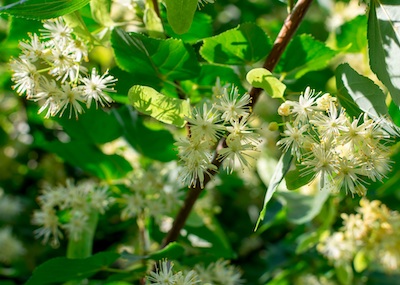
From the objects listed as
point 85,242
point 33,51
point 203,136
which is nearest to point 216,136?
point 203,136

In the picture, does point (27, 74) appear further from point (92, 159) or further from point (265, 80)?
point (92, 159)

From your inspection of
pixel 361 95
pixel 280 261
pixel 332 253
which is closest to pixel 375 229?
pixel 332 253

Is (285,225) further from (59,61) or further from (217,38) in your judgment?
(59,61)

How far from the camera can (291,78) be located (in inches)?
43.8

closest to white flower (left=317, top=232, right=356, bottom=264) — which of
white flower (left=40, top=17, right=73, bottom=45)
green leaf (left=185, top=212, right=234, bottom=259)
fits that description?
green leaf (left=185, top=212, right=234, bottom=259)

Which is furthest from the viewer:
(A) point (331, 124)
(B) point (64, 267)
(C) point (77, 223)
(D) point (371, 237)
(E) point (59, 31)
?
(D) point (371, 237)

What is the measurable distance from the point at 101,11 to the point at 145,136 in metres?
0.39

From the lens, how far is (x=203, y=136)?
2.87 feet

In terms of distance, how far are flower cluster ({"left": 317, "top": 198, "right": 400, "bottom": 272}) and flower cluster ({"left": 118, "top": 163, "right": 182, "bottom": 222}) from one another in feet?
1.49

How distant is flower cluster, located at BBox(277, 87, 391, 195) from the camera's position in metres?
0.84

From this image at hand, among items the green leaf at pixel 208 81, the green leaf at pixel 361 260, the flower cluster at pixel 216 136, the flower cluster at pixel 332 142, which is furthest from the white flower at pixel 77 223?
the green leaf at pixel 361 260

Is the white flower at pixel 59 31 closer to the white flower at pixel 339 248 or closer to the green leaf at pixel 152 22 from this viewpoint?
the green leaf at pixel 152 22

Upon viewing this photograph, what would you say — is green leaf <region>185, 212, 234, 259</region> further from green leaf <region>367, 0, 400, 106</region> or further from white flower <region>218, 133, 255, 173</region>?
green leaf <region>367, 0, 400, 106</region>

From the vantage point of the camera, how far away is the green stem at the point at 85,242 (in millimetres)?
1302
